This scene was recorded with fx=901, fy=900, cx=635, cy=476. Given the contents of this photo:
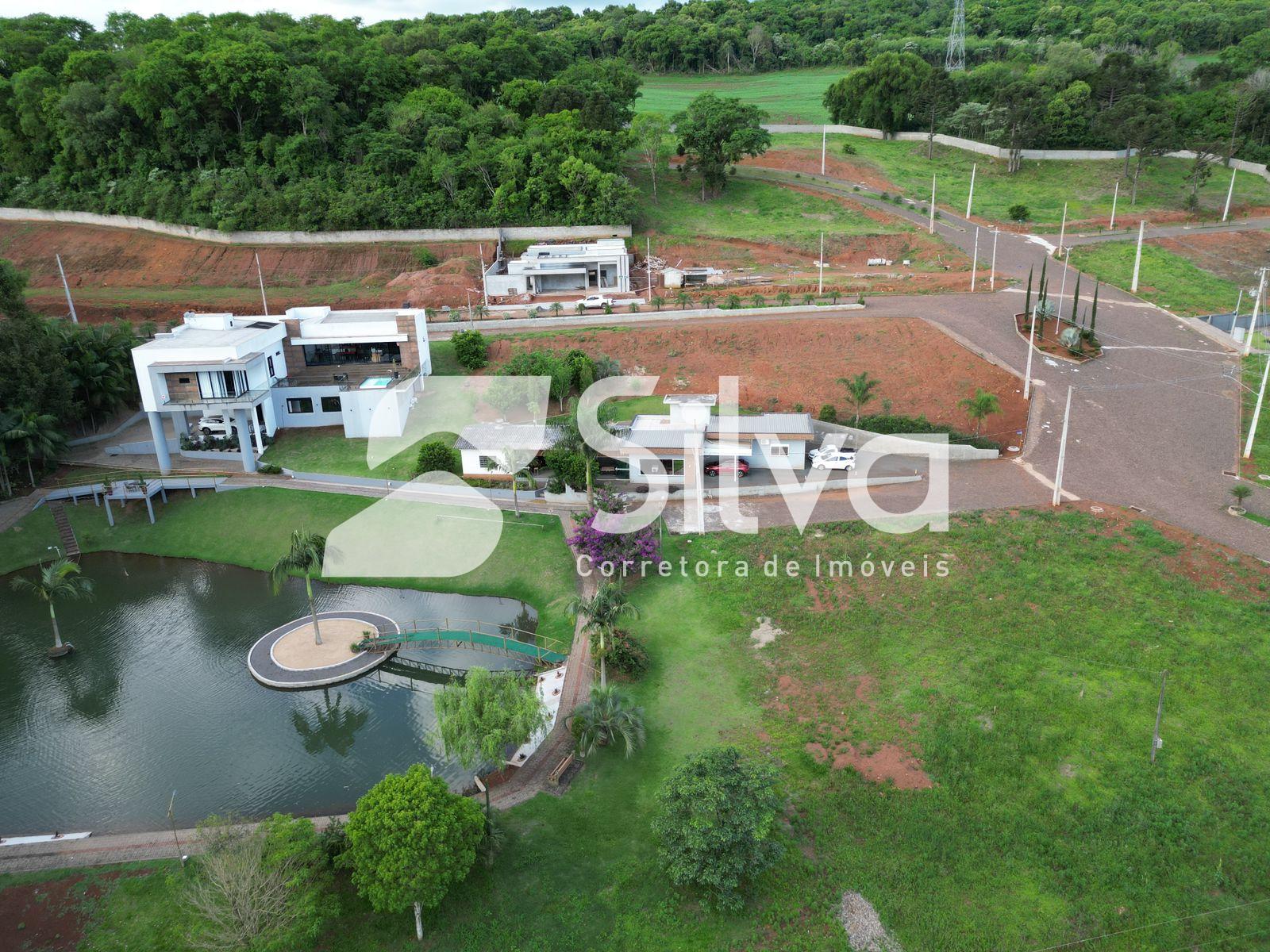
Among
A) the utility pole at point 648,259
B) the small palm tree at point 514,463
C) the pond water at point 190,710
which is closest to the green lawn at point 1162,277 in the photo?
the utility pole at point 648,259

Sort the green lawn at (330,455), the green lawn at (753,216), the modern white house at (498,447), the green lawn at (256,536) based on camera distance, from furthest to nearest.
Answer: the green lawn at (753,216)
the green lawn at (330,455)
the modern white house at (498,447)
the green lawn at (256,536)

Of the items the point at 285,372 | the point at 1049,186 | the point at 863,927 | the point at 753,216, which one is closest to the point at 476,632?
the point at 863,927

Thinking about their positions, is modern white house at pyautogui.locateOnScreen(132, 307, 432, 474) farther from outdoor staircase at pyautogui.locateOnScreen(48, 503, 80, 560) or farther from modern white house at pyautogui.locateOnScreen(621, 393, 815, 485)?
modern white house at pyautogui.locateOnScreen(621, 393, 815, 485)

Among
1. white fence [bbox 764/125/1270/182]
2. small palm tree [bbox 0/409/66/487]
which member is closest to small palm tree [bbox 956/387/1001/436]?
small palm tree [bbox 0/409/66/487]

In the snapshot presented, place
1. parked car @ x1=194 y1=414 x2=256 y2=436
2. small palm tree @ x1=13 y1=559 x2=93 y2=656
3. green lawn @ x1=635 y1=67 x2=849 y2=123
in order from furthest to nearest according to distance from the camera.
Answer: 1. green lawn @ x1=635 y1=67 x2=849 y2=123
2. parked car @ x1=194 y1=414 x2=256 y2=436
3. small palm tree @ x1=13 y1=559 x2=93 y2=656

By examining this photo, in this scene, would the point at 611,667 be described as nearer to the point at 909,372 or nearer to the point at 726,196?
the point at 909,372

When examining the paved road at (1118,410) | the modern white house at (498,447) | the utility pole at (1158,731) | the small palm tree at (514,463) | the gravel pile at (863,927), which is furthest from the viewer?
the modern white house at (498,447)

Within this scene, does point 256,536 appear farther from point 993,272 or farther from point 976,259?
point 976,259

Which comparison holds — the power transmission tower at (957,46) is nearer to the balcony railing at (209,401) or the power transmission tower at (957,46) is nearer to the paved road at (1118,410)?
the paved road at (1118,410)
